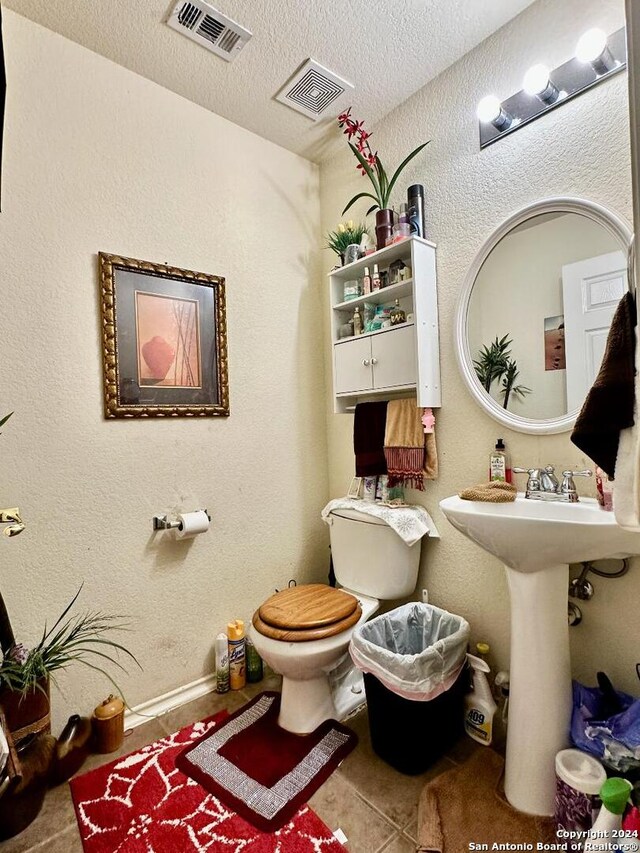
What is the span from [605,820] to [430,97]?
237cm

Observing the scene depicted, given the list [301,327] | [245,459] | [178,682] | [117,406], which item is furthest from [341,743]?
[301,327]

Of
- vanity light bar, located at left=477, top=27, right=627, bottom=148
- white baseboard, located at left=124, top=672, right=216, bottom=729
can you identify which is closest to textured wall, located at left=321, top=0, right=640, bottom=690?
vanity light bar, located at left=477, top=27, right=627, bottom=148

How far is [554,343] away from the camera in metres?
1.42

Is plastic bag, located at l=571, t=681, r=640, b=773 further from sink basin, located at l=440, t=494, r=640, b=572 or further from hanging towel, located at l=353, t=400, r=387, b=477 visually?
hanging towel, located at l=353, t=400, r=387, b=477

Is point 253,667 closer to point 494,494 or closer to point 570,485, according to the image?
point 494,494

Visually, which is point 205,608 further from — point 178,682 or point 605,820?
point 605,820

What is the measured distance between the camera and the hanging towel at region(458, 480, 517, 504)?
52.3 inches

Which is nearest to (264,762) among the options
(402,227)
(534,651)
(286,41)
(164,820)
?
(164,820)

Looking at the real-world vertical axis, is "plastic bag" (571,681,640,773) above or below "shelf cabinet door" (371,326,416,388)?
below

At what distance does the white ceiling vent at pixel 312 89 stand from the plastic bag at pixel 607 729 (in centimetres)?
Answer: 232

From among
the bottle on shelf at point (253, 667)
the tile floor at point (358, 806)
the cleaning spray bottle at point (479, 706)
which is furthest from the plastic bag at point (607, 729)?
the bottle on shelf at point (253, 667)

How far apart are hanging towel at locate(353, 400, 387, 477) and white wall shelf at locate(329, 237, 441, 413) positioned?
0.08 m

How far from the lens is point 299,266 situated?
2.23 m

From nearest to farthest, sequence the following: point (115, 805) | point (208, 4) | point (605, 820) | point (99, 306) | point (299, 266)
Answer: point (605, 820), point (115, 805), point (208, 4), point (99, 306), point (299, 266)
